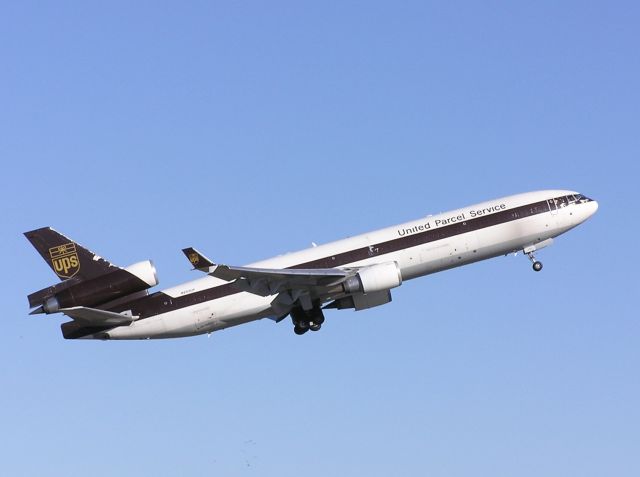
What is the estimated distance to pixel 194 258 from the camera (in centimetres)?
5938

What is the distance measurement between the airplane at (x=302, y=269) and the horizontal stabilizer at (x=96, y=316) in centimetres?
6

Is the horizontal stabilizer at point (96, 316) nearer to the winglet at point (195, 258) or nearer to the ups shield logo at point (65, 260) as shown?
the ups shield logo at point (65, 260)

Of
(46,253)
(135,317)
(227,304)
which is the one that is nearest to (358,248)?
(227,304)

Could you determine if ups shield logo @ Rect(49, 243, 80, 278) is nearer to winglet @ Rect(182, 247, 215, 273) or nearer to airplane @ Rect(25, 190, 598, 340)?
airplane @ Rect(25, 190, 598, 340)

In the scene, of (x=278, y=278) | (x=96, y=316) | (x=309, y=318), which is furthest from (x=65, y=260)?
(x=309, y=318)

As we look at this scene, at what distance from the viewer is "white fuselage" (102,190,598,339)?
6781 centimetres

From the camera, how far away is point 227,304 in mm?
68812

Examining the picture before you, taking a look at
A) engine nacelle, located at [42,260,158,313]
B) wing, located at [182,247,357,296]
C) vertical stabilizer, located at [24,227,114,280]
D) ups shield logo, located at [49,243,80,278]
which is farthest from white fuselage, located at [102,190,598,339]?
ups shield logo, located at [49,243,80,278]

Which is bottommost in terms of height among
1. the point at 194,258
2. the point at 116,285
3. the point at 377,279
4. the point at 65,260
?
the point at 377,279

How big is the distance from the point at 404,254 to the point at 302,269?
6384 mm

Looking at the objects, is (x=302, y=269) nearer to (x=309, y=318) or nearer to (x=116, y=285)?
(x=309, y=318)

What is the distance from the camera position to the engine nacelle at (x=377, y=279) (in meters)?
65.9

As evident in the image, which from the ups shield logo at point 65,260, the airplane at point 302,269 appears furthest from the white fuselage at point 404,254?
the ups shield logo at point 65,260

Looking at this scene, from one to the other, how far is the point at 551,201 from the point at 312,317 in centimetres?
1707
